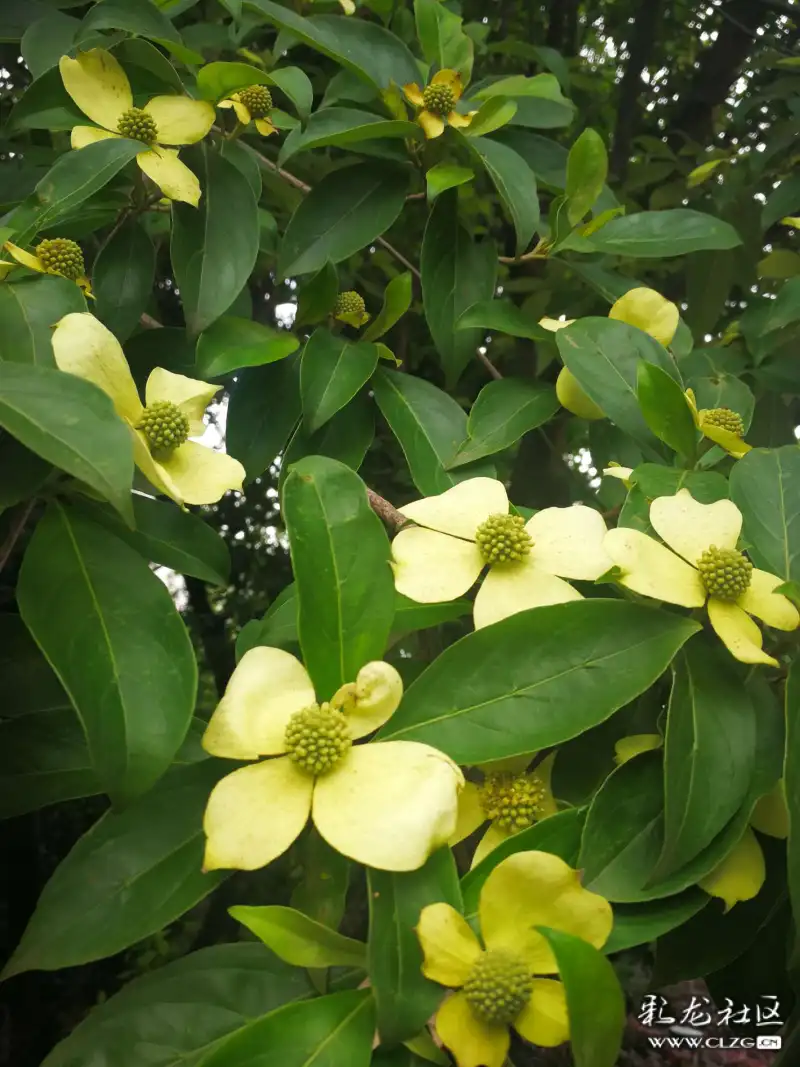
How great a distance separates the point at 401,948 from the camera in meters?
0.36

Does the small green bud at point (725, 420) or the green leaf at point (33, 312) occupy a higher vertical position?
the small green bud at point (725, 420)

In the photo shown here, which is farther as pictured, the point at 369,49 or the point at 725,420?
the point at 369,49

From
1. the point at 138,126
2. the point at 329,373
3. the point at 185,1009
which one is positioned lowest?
the point at 185,1009

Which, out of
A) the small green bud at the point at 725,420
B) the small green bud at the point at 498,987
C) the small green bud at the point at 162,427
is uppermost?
the small green bud at the point at 725,420

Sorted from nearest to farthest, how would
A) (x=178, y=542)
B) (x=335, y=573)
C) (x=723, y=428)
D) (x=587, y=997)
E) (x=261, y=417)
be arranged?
(x=587, y=997), (x=335, y=573), (x=178, y=542), (x=723, y=428), (x=261, y=417)

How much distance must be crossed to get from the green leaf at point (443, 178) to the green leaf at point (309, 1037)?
2.01 feet

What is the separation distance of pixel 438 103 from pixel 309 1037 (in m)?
0.74

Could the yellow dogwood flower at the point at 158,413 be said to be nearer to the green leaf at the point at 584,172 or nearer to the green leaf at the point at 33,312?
the green leaf at the point at 33,312

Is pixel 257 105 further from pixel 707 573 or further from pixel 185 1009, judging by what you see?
pixel 185 1009

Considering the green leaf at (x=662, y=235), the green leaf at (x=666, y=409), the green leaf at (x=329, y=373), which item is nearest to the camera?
the green leaf at (x=666, y=409)

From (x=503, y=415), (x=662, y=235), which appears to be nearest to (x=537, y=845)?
(x=503, y=415)

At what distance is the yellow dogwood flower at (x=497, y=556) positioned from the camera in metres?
0.45

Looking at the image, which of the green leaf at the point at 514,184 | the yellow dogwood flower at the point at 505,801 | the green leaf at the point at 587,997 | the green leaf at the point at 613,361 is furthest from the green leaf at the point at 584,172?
the green leaf at the point at 587,997

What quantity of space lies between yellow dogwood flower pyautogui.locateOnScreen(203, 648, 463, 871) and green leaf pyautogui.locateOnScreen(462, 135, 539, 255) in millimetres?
480
